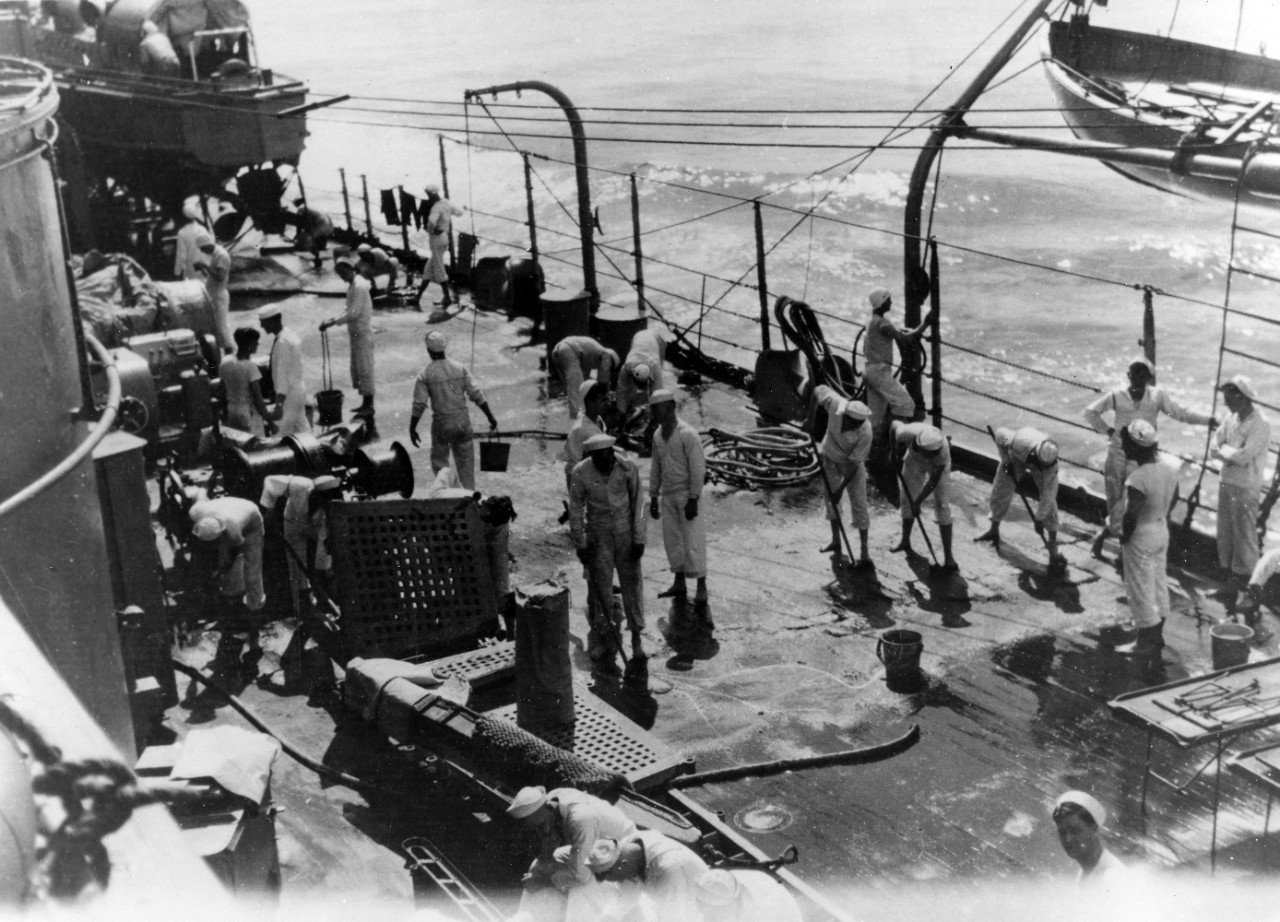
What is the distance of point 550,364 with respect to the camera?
17.2m

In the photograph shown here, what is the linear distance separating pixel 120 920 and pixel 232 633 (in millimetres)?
8991

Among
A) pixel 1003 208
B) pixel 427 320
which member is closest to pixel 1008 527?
pixel 427 320

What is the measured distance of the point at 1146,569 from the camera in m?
9.48

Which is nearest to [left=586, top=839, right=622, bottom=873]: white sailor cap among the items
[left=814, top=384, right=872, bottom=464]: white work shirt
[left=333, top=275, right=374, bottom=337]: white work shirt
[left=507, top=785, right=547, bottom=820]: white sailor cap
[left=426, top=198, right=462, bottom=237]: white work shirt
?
[left=507, top=785, right=547, bottom=820]: white sailor cap

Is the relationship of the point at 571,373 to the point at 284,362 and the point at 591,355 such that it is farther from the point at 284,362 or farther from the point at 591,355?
the point at 284,362

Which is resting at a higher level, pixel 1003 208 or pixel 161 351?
pixel 161 351

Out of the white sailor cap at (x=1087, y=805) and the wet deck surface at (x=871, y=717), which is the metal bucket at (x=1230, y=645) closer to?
the wet deck surface at (x=871, y=717)

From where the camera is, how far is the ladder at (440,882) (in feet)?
21.3

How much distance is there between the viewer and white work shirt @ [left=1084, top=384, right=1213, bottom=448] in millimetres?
10953

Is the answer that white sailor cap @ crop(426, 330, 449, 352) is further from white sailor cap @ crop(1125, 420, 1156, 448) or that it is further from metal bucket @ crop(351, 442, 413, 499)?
white sailor cap @ crop(1125, 420, 1156, 448)

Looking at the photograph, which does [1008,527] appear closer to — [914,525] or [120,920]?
[914,525]

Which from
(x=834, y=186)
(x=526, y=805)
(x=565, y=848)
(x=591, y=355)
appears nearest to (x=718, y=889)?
(x=565, y=848)

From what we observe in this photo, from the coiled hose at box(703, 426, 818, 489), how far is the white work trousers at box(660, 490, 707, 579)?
2.50m

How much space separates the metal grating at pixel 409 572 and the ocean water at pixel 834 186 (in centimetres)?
514
